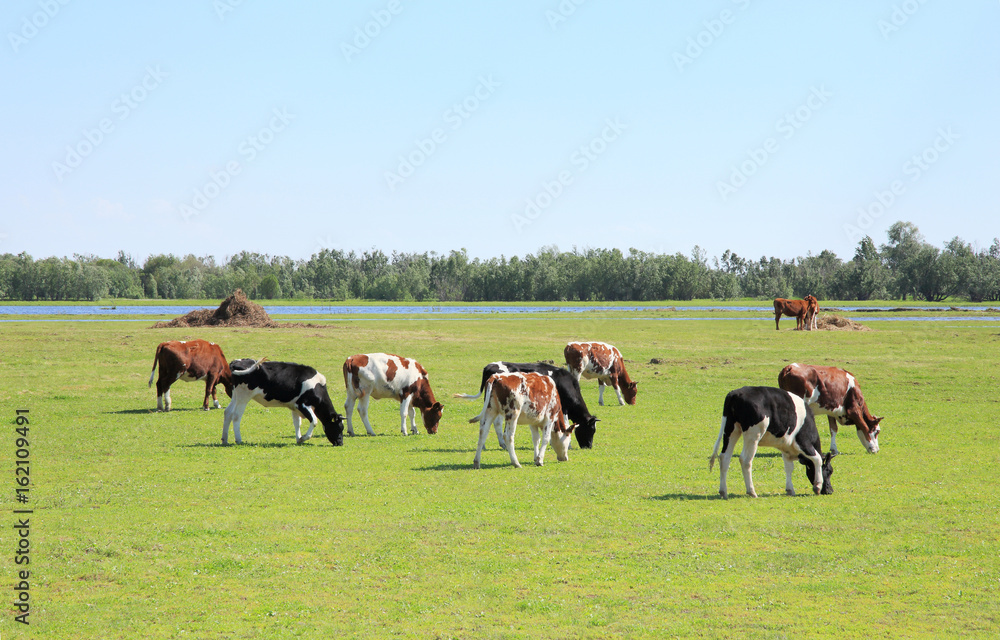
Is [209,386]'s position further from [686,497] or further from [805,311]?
[805,311]

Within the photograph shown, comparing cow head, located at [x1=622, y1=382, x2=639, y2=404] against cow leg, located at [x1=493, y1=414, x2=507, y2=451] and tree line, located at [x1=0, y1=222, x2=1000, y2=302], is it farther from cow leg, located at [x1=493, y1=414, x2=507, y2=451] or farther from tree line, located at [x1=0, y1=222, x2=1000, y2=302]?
tree line, located at [x1=0, y1=222, x2=1000, y2=302]

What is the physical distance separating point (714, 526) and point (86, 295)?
172430 millimetres

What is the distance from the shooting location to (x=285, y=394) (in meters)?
17.5

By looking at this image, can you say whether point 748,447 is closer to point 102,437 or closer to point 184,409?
point 102,437

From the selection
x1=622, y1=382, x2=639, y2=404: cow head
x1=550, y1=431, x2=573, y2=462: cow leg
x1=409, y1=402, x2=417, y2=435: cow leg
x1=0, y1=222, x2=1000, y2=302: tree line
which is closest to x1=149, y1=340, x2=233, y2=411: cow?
x1=409, y1=402, x2=417, y2=435: cow leg

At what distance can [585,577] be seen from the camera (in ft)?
29.8

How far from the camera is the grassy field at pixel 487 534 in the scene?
795 centimetres

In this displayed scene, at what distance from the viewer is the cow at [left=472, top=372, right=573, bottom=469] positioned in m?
14.9

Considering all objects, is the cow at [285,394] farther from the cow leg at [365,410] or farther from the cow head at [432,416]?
the cow head at [432,416]

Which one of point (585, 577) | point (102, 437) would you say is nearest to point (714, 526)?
point (585, 577)

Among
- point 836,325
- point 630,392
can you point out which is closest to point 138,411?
point 630,392

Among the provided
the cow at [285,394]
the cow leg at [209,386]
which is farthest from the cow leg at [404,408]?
the cow leg at [209,386]

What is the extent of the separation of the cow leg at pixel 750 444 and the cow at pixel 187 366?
46.7 feet

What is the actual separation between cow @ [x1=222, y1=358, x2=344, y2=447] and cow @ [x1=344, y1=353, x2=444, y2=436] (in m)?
1.21
